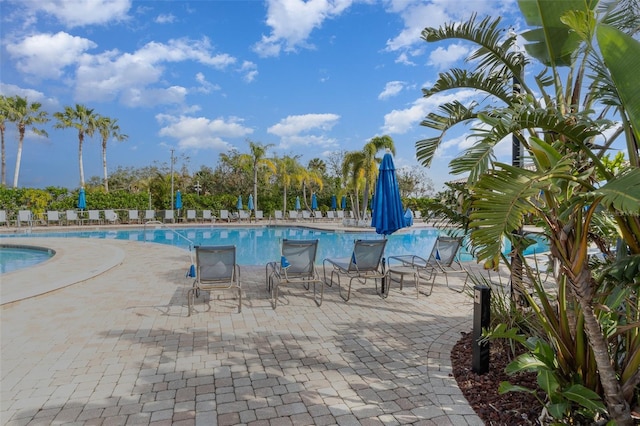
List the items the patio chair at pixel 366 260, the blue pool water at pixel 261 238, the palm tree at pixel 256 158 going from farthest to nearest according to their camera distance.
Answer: the palm tree at pixel 256 158 < the blue pool water at pixel 261 238 < the patio chair at pixel 366 260

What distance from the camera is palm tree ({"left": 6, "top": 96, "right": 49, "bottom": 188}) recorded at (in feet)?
92.4

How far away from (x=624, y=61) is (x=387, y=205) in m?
5.51

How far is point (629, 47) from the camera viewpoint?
1.52 metres

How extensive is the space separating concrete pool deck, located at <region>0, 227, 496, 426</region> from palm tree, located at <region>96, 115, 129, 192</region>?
3250 cm

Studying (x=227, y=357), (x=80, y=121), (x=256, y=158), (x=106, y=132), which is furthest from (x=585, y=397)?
(x=106, y=132)

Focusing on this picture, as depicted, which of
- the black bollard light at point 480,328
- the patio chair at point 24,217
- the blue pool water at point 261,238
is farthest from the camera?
the patio chair at point 24,217

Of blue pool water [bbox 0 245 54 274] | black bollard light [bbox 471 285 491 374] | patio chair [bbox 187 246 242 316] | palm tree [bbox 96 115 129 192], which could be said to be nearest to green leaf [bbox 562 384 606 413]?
black bollard light [bbox 471 285 491 374]

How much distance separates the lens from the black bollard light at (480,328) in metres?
3.15

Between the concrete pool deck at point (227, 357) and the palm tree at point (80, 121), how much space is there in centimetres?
3032

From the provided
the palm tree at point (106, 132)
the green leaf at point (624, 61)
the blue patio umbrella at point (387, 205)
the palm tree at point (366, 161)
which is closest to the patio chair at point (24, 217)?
the palm tree at point (106, 132)

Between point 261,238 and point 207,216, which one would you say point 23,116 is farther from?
point 261,238

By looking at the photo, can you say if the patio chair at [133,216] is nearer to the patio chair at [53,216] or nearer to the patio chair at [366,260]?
the patio chair at [53,216]

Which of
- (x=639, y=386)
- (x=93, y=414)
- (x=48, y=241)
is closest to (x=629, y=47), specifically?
(x=639, y=386)

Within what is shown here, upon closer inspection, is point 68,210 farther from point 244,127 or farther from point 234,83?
point 244,127
